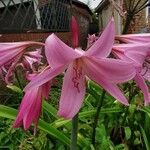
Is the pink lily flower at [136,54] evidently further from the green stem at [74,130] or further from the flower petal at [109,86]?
the green stem at [74,130]

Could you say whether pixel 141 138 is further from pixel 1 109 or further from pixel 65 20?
pixel 65 20

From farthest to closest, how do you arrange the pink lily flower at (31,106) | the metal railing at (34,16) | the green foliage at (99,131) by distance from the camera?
the metal railing at (34,16)
the green foliage at (99,131)
the pink lily flower at (31,106)

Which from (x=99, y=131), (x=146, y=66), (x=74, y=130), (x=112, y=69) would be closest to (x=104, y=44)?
(x=112, y=69)

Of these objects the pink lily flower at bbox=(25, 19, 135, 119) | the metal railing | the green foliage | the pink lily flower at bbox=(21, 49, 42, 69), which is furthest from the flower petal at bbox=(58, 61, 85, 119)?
the metal railing

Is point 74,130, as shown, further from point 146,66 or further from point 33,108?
point 146,66

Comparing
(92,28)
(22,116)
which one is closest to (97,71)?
(22,116)

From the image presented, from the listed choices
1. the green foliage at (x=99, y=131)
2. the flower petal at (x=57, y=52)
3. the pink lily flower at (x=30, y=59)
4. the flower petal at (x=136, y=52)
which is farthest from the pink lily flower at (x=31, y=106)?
the green foliage at (x=99, y=131)
